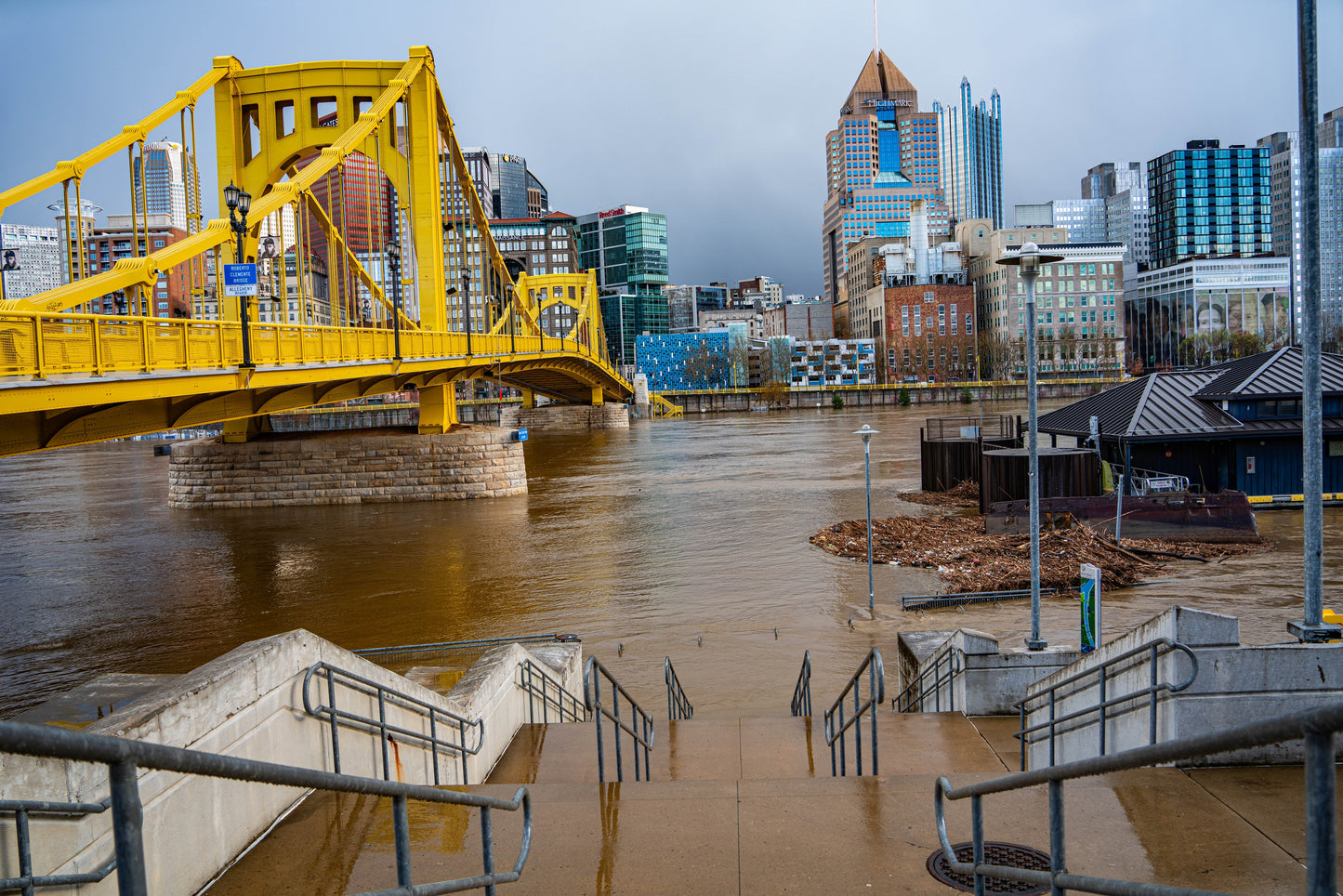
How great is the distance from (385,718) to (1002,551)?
62.3ft

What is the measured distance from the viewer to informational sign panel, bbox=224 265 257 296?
798 inches

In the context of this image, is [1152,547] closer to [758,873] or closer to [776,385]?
[758,873]

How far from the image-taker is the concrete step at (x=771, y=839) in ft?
16.3

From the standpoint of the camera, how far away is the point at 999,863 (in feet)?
16.9

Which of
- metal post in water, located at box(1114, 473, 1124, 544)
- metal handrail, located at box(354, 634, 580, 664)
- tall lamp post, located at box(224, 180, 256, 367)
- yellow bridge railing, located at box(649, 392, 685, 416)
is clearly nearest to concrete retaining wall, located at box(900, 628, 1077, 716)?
metal handrail, located at box(354, 634, 580, 664)

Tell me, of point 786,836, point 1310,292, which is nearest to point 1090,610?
point 1310,292

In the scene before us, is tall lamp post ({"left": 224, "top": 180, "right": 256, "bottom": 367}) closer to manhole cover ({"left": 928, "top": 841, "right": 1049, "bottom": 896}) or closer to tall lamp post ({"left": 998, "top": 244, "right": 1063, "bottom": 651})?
tall lamp post ({"left": 998, "top": 244, "right": 1063, "bottom": 651})

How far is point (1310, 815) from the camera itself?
2051 mm

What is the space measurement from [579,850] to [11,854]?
2860 millimetres

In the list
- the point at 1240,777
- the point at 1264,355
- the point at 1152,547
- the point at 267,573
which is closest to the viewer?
the point at 1240,777

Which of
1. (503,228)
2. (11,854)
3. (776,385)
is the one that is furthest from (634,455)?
(503,228)

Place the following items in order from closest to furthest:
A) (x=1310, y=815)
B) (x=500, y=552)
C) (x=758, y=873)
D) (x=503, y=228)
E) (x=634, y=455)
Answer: (x=1310, y=815), (x=758, y=873), (x=500, y=552), (x=634, y=455), (x=503, y=228)

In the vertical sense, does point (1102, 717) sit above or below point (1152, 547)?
above

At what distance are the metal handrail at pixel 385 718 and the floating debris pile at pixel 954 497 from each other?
2619cm
